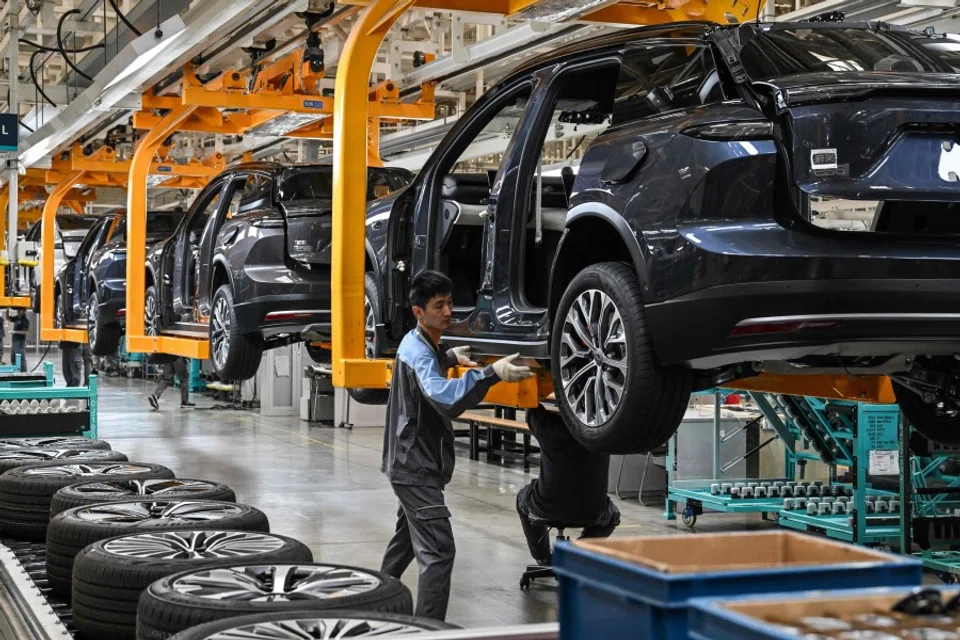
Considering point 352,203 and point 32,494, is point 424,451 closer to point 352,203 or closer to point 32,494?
point 352,203

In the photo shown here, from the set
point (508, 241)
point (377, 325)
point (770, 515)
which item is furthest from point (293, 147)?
point (508, 241)

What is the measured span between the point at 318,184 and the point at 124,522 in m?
3.60

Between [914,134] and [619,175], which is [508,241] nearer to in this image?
[619,175]

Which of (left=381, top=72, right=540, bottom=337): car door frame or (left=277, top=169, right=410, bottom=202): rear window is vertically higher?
(left=277, top=169, right=410, bottom=202): rear window

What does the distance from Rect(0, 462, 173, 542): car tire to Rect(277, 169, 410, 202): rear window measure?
230 cm

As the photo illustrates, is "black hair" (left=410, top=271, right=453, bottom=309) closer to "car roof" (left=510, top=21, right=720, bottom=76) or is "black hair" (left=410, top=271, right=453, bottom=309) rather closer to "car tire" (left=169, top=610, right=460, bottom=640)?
"car roof" (left=510, top=21, right=720, bottom=76)

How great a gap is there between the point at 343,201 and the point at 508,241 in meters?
1.17

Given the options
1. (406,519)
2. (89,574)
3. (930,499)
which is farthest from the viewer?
(930,499)

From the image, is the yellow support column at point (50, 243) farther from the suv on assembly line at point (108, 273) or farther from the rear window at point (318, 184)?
the rear window at point (318, 184)

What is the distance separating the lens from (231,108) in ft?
33.2

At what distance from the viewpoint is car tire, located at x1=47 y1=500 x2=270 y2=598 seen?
550cm

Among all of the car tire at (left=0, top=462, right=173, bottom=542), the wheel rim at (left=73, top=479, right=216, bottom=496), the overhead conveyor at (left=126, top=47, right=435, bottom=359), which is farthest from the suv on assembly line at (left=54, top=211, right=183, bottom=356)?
the wheel rim at (left=73, top=479, right=216, bottom=496)

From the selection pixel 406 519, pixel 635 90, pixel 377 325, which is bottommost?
pixel 406 519

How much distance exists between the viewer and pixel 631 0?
6324 mm
